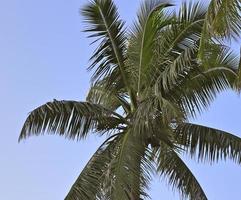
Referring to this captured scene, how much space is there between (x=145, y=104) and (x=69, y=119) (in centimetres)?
191

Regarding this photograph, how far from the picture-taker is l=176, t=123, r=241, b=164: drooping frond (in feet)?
44.4

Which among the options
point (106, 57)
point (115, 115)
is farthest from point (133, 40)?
point (115, 115)

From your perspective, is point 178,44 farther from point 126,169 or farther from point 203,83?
point 126,169

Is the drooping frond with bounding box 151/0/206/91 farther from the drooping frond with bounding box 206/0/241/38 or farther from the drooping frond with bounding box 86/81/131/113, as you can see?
the drooping frond with bounding box 206/0/241/38

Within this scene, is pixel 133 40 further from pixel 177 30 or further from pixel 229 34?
pixel 229 34

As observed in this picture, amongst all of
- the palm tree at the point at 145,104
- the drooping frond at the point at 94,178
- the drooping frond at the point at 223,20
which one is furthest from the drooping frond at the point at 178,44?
the drooping frond at the point at 223,20

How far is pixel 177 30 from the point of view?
13977 mm

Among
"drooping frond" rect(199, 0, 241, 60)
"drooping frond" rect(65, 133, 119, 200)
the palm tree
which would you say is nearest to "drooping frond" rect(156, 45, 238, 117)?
the palm tree

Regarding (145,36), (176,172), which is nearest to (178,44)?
(145,36)

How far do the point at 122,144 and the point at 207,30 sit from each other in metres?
4.58

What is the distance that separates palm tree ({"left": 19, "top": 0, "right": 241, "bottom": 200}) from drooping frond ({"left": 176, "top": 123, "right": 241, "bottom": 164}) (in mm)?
22

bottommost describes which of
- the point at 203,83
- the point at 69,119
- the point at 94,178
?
the point at 94,178

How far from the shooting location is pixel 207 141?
13672 mm

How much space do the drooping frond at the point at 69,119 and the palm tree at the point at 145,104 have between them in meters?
0.02
